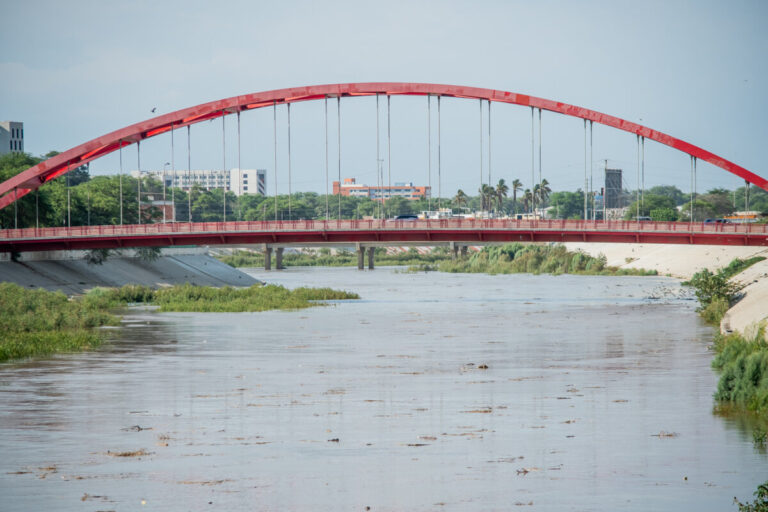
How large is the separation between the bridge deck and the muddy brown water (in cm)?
2349

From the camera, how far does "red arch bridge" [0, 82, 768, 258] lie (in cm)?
6825

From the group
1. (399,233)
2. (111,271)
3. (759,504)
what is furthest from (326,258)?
(759,504)

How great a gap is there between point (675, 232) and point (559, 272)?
186 ft

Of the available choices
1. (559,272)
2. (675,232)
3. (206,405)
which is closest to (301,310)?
(675,232)

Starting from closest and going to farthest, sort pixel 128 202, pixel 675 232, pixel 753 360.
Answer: pixel 753 360 < pixel 675 232 < pixel 128 202

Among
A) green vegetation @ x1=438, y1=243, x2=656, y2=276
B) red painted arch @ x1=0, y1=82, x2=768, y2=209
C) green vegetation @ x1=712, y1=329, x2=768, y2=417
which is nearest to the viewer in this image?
green vegetation @ x1=712, y1=329, x2=768, y2=417

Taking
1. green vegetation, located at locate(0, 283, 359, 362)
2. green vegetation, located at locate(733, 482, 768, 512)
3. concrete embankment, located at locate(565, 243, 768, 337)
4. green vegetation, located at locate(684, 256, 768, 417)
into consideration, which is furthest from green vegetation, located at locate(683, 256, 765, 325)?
green vegetation, located at locate(733, 482, 768, 512)

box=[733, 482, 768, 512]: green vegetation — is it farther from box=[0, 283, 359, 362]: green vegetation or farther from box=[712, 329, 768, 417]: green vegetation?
box=[0, 283, 359, 362]: green vegetation

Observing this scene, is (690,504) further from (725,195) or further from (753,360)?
(725,195)

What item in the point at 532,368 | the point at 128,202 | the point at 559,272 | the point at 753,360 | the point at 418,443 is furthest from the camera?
the point at 559,272

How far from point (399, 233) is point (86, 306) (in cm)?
2104

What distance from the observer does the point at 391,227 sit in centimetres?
7025

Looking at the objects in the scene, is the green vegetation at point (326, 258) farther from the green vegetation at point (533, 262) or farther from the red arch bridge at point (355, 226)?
the red arch bridge at point (355, 226)

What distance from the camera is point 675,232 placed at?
6762 centimetres
